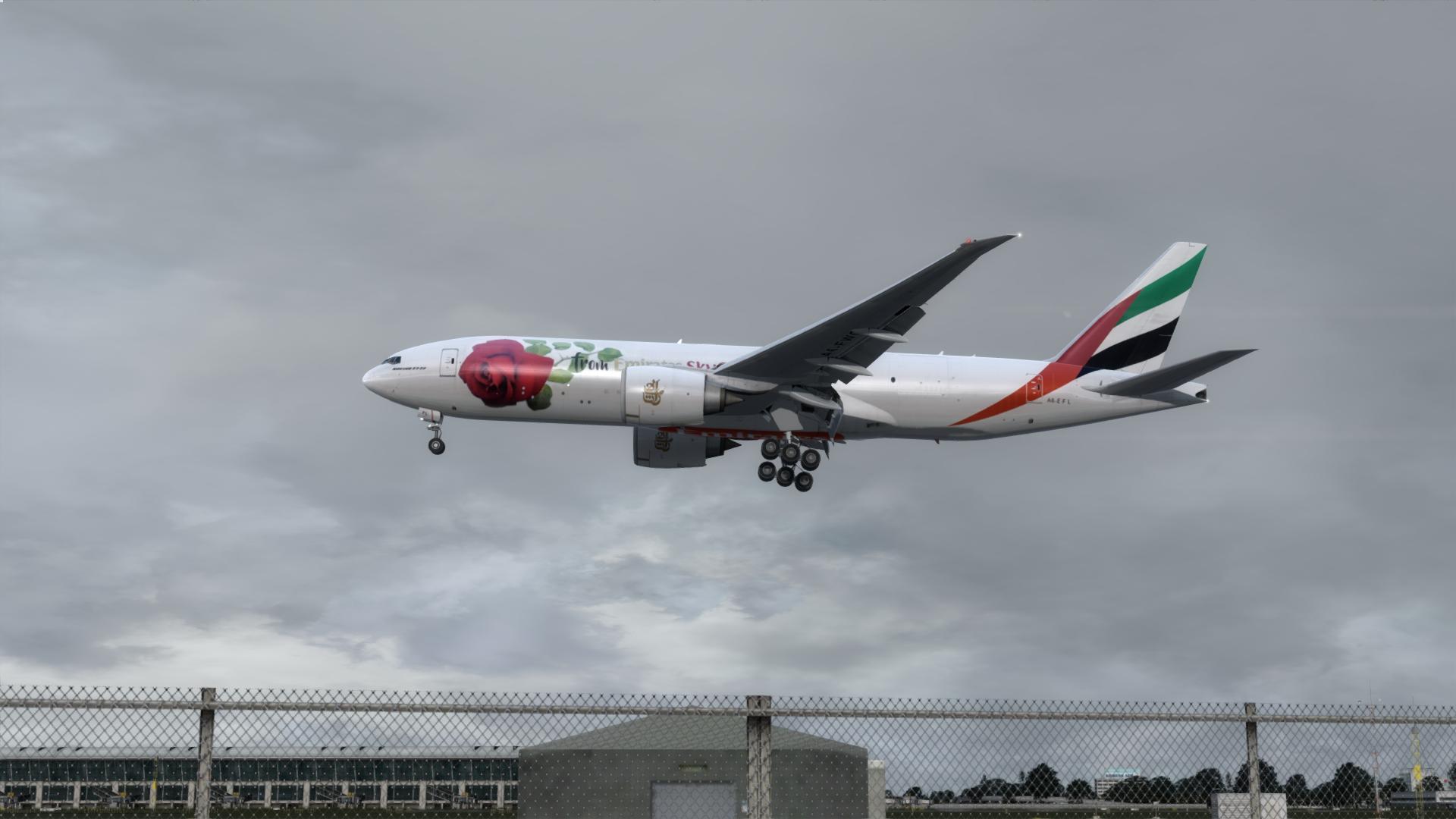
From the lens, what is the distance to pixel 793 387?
40344mm

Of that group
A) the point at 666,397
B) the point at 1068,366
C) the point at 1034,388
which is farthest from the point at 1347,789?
the point at 1068,366

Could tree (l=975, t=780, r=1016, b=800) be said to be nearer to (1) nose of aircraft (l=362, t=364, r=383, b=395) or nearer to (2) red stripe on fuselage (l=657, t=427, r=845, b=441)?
(2) red stripe on fuselage (l=657, t=427, r=845, b=441)

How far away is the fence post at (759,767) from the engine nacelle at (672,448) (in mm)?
31463

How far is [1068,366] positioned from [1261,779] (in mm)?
29818

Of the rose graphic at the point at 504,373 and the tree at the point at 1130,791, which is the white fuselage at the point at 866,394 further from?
the tree at the point at 1130,791

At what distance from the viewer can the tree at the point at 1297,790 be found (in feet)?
49.3

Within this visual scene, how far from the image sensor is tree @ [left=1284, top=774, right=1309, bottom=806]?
592 inches

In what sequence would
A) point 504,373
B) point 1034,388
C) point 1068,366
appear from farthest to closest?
point 1068,366 < point 1034,388 < point 504,373

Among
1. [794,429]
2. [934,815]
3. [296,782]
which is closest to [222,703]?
[296,782]

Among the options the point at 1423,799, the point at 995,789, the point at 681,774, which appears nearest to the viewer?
the point at 995,789

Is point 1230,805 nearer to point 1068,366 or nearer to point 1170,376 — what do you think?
point 1170,376

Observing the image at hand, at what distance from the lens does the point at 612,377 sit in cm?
3925

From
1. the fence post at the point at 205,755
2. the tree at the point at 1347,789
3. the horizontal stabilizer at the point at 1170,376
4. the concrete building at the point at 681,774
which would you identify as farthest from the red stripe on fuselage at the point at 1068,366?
the fence post at the point at 205,755

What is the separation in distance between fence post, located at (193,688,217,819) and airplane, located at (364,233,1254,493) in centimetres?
2554
